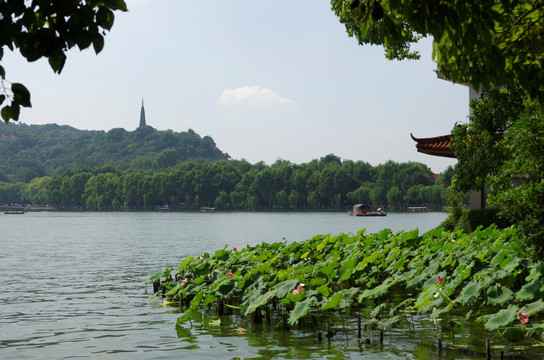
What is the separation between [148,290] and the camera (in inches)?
683

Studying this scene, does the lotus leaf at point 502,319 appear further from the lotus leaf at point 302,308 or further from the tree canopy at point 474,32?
the tree canopy at point 474,32

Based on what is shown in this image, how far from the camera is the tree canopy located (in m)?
3.95

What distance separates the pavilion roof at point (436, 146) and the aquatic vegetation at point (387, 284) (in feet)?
23.5

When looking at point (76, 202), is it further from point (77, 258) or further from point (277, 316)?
point (277, 316)

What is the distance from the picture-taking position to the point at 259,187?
14412 cm

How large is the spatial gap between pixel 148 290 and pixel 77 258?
1521 centimetres

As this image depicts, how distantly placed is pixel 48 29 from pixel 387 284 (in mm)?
7160

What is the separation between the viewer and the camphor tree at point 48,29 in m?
3.70

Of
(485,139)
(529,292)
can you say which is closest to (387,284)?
(529,292)

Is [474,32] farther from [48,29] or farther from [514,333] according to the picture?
[514,333]

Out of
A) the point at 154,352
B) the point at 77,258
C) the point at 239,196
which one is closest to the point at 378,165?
the point at 239,196

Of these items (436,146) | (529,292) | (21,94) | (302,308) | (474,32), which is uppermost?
(436,146)

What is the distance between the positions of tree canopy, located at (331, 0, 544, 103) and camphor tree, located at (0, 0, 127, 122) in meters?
1.63

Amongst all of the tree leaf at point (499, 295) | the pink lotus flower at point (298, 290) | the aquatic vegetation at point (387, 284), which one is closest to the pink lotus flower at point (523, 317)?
the aquatic vegetation at point (387, 284)
